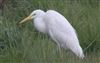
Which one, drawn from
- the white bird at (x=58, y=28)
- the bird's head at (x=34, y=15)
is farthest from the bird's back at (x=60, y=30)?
the bird's head at (x=34, y=15)

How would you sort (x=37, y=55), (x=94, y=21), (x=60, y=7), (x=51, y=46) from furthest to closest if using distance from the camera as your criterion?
(x=60, y=7) < (x=94, y=21) < (x=51, y=46) < (x=37, y=55)

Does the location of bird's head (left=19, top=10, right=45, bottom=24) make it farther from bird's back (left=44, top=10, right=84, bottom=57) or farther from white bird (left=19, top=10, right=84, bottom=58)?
bird's back (left=44, top=10, right=84, bottom=57)

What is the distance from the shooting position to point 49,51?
7.79m

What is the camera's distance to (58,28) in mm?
9461

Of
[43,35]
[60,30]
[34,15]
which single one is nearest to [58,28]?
[60,30]

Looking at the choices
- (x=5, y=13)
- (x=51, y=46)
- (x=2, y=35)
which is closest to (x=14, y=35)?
(x=2, y=35)

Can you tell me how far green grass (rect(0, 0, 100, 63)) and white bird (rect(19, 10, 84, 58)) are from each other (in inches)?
6.9

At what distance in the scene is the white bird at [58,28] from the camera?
30.2 ft

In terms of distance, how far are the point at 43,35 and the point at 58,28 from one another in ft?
1.00

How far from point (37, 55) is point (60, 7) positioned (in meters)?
3.10

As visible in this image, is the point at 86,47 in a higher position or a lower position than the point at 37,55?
lower

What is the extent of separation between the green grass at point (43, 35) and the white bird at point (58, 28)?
0.17 m

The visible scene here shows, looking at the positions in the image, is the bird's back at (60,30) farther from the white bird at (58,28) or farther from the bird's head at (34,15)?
the bird's head at (34,15)

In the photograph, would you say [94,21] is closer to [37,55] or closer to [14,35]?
[14,35]
